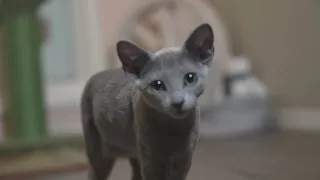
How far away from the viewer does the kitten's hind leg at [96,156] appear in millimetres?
1029

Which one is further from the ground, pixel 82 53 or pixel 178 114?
pixel 82 53

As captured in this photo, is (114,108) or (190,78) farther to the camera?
(114,108)

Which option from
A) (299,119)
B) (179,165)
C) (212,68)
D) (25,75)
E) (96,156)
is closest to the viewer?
(179,165)

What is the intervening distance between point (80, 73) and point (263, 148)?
3.30 feet

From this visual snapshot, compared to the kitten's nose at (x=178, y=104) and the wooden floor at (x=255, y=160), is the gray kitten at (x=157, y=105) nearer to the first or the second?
the kitten's nose at (x=178, y=104)

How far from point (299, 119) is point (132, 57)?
1.77m

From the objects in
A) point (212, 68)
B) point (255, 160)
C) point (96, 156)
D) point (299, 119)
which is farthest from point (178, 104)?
point (299, 119)

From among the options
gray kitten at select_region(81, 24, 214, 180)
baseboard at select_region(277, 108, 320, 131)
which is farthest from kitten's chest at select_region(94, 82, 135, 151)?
baseboard at select_region(277, 108, 320, 131)

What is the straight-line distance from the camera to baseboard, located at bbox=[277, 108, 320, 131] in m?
2.41

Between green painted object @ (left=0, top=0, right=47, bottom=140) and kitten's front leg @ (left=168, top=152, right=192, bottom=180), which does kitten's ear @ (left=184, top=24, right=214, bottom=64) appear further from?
green painted object @ (left=0, top=0, right=47, bottom=140)

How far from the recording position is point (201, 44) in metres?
0.84

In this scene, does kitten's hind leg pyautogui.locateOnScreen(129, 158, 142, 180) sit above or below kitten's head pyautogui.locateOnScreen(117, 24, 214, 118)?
below

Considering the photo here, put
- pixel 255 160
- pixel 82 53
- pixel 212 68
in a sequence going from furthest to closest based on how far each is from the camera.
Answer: pixel 82 53
pixel 212 68
pixel 255 160

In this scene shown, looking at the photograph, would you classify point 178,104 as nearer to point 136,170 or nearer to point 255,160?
point 136,170
